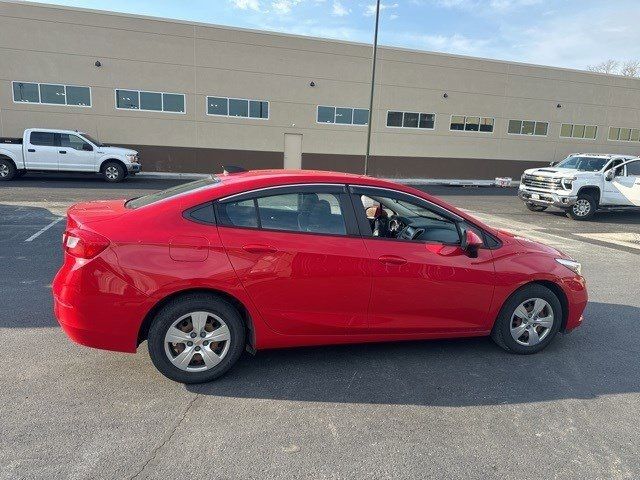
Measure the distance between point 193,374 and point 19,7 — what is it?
2319 cm

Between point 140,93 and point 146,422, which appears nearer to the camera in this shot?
point 146,422

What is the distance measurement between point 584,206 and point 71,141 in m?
17.9

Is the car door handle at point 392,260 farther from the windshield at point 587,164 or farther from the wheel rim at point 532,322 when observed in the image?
the windshield at point 587,164

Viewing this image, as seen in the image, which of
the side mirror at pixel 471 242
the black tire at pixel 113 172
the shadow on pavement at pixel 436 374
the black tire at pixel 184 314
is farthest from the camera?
the black tire at pixel 113 172

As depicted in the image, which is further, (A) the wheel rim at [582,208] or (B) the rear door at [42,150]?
(B) the rear door at [42,150]

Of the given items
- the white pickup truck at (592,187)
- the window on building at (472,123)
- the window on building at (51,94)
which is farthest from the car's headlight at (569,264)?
the window on building at (472,123)

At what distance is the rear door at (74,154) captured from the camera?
1667 centimetres

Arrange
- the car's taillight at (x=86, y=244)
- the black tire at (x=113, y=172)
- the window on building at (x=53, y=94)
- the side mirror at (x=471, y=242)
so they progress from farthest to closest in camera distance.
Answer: the window on building at (x=53, y=94) → the black tire at (x=113, y=172) → the side mirror at (x=471, y=242) → the car's taillight at (x=86, y=244)

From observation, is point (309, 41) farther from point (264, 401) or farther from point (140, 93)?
point (264, 401)

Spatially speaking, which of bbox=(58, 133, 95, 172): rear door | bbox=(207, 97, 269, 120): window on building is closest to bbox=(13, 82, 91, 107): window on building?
bbox=(58, 133, 95, 172): rear door

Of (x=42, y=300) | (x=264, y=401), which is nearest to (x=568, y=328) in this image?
(x=264, y=401)

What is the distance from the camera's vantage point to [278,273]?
3.27 m

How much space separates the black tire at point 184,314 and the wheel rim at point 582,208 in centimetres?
1294

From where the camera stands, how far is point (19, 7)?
19.4 m
